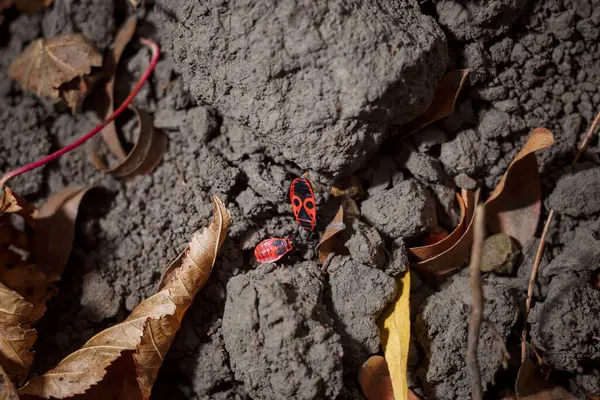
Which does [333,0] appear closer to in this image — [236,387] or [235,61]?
[235,61]

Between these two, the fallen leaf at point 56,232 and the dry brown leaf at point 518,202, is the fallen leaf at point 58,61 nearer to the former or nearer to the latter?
the fallen leaf at point 56,232

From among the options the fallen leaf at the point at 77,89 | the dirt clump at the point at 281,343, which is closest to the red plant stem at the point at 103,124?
the fallen leaf at the point at 77,89

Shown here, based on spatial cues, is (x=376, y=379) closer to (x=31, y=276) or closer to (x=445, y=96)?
(x=445, y=96)

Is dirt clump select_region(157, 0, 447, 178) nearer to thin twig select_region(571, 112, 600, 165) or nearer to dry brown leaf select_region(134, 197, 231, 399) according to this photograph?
dry brown leaf select_region(134, 197, 231, 399)

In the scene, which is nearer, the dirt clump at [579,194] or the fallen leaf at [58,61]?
the dirt clump at [579,194]

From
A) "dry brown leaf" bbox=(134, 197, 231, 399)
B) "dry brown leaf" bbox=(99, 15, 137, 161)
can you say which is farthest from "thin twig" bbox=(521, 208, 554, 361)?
"dry brown leaf" bbox=(99, 15, 137, 161)

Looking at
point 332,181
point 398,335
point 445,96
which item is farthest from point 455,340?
point 445,96
